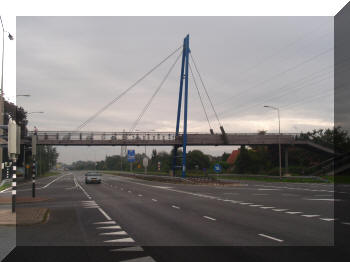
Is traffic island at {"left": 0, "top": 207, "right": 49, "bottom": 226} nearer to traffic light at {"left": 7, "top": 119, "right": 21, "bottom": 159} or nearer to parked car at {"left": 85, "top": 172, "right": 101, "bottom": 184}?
traffic light at {"left": 7, "top": 119, "right": 21, "bottom": 159}

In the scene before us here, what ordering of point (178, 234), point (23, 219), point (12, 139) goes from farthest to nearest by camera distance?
point (12, 139)
point (23, 219)
point (178, 234)

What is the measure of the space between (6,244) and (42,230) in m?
2.32

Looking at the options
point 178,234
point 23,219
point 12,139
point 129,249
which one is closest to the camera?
point 129,249

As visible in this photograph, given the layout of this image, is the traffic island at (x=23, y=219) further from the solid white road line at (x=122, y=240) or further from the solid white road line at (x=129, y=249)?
the solid white road line at (x=129, y=249)

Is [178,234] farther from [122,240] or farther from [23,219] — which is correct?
[23,219]

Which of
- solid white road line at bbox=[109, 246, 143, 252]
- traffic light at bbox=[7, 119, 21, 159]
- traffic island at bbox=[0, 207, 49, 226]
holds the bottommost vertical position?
traffic island at bbox=[0, 207, 49, 226]

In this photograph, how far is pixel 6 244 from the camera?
10.0 metres

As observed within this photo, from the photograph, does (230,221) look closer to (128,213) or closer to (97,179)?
(128,213)

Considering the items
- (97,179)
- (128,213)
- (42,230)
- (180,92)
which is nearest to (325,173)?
(180,92)

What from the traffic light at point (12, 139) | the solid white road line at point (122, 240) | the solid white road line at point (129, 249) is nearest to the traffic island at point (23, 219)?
the traffic light at point (12, 139)

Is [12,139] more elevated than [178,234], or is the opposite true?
[12,139]

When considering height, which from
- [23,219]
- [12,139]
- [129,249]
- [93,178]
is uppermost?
[12,139]

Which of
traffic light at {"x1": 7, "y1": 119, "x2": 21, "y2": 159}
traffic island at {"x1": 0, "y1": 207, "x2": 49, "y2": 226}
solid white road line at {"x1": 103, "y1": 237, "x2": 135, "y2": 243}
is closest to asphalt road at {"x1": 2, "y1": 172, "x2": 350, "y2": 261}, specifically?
solid white road line at {"x1": 103, "y1": 237, "x2": 135, "y2": 243}

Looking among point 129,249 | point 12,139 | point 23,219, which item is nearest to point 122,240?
point 129,249
